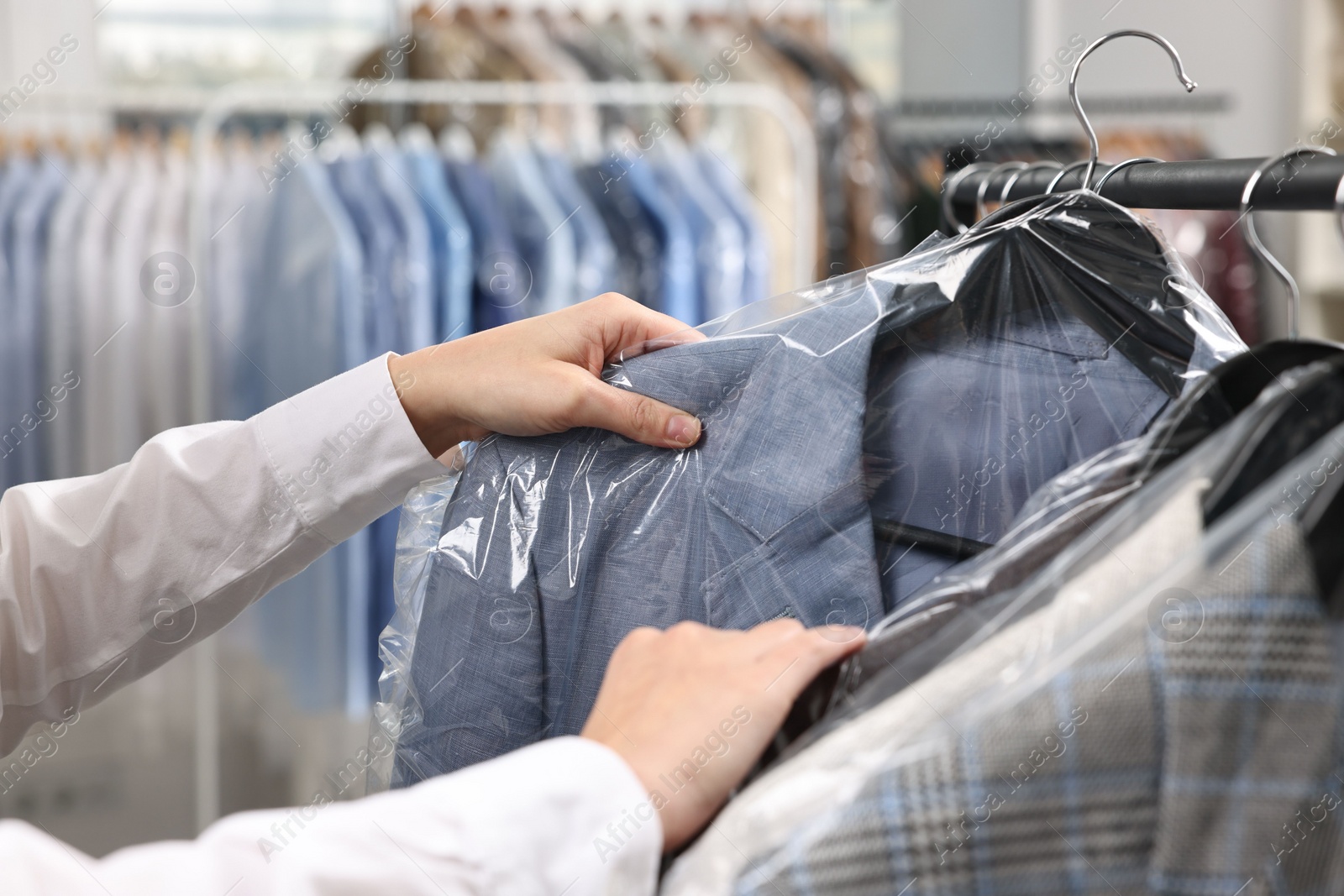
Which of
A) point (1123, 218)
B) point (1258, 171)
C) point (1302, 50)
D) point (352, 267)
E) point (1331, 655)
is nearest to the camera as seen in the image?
point (1331, 655)

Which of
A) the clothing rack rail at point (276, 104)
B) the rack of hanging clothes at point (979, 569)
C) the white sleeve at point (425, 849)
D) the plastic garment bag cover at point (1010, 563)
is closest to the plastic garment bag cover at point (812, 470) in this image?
the rack of hanging clothes at point (979, 569)

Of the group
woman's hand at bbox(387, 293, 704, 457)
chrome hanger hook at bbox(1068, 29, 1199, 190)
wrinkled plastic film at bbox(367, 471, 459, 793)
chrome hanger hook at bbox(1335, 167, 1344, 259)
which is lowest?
wrinkled plastic film at bbox(367, 471, 459, 793)

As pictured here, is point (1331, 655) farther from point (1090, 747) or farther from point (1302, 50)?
point (1302, 50)

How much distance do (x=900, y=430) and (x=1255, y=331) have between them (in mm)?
1512

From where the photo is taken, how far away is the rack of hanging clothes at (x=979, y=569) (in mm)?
348

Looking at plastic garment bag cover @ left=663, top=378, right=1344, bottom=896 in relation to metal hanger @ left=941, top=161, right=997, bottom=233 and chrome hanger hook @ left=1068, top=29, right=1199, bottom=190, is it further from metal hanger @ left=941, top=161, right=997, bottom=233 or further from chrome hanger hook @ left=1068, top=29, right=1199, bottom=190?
metal hanger @ left=941, top=161, right=997, bottom=233

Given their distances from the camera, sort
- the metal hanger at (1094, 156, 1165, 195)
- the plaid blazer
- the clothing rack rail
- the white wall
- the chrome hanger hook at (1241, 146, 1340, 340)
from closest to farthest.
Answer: the plaid blazer
the chrome hanger hook at (1241, 146, 1340, 340)
the metal hanger at (1094, 156, 1165, 195)
the clothing rack rail
the white wall

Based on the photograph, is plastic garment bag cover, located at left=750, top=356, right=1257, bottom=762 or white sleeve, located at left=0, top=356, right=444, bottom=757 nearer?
plastic garment bag cover, located at left=750, top=356, right=1257, bottom=762

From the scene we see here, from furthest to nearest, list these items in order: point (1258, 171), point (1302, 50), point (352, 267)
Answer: point (1302, 50)
point (352, 267)
point (1258, 171)

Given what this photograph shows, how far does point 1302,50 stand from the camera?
177 centimetres

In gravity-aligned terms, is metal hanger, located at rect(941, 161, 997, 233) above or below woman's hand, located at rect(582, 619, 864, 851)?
above

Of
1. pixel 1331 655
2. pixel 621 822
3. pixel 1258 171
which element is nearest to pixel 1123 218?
pixel 1258 171

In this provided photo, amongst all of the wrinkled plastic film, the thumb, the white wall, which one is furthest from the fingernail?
the white wall

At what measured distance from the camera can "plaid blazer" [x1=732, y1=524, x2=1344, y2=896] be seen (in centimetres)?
34
